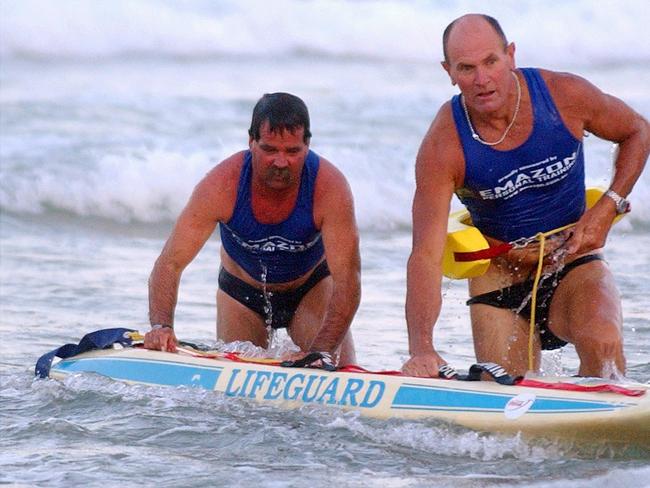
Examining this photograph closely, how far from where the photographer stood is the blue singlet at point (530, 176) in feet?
20.1

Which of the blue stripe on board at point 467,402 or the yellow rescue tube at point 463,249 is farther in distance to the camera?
the yellow rescue tube at point 463,249

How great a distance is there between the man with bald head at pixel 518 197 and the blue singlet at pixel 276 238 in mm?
797

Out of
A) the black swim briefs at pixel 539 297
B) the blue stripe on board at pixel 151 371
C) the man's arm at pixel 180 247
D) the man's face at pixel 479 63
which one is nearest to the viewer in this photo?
the man's face at pixel 479 63

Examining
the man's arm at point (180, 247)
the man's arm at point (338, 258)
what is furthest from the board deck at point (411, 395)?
the man's arm at point (338, 258)

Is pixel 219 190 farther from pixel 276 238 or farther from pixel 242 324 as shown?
pixel 242 324

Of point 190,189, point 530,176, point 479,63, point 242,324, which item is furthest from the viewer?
point 190,189

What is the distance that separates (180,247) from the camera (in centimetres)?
678

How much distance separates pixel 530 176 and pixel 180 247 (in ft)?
5.46

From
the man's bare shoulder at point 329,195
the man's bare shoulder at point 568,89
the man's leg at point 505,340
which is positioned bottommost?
the man's leg at point 505,340

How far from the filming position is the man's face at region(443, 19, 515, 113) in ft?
19.6

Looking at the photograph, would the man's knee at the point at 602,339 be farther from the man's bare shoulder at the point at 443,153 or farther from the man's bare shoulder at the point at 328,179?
the man's bare shoulder at the point at 328,179

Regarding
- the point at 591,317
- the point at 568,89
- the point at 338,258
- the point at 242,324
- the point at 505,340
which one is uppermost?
the point at 568,89

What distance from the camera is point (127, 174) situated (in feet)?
45.7

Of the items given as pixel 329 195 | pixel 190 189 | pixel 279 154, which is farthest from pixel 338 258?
pixel 190 189
